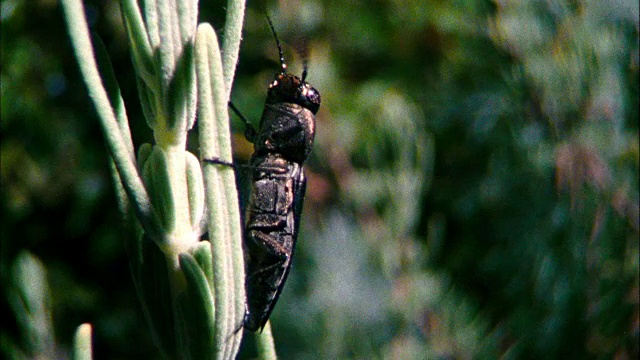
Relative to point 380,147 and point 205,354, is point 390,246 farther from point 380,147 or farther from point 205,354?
point 205,354

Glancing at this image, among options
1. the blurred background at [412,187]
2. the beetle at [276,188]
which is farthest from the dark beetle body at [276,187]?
the blurred background at [412,187]

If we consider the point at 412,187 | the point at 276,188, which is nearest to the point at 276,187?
the point at 276,188

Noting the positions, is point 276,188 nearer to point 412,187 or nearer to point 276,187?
point 276,187

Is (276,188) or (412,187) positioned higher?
(276,188)

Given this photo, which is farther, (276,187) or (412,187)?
(412,187)

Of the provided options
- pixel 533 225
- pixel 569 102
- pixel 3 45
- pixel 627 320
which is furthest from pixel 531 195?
pixel 3 45

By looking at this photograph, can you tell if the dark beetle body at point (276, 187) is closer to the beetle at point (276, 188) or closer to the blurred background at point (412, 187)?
the beetle at point (276, 188)

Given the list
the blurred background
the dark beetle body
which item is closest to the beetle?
the dark beetle body
